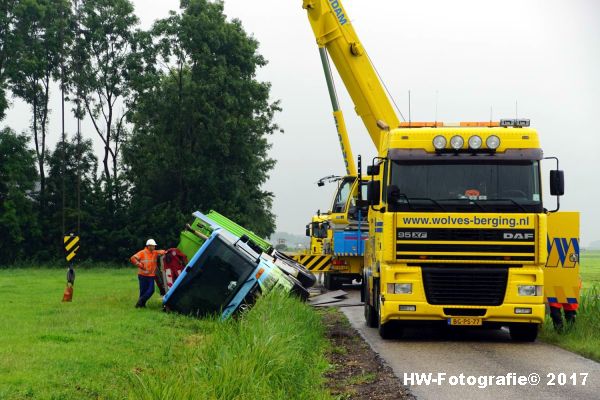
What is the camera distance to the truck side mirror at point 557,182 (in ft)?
47.4

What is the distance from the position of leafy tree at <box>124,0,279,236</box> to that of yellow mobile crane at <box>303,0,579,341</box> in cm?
3502

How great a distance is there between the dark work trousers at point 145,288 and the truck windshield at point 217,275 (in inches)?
108

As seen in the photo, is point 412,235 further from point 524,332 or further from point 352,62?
point 352,62

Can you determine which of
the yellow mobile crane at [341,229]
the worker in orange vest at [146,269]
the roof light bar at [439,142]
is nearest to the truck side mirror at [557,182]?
the roof light bar at [439,142]

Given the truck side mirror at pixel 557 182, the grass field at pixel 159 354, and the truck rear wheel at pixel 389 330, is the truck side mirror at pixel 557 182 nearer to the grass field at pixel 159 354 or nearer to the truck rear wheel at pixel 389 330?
the truck rear wheel at pixel 389 330

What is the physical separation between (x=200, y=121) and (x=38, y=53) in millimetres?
9679

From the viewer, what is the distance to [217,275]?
17.6 meters

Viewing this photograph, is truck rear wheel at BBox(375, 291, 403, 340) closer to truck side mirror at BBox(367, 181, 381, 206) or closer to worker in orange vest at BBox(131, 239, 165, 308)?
truck side mirror at BBox(367, 181, 381, 206)

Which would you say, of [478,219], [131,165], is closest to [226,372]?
[478,219]

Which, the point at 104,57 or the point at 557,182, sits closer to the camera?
the point at 557,182

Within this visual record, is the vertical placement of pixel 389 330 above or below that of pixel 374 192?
below

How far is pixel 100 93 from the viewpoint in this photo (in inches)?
2120

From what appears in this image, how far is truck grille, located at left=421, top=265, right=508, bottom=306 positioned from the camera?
14.4m

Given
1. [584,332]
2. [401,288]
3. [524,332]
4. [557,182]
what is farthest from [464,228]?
[584,332]
